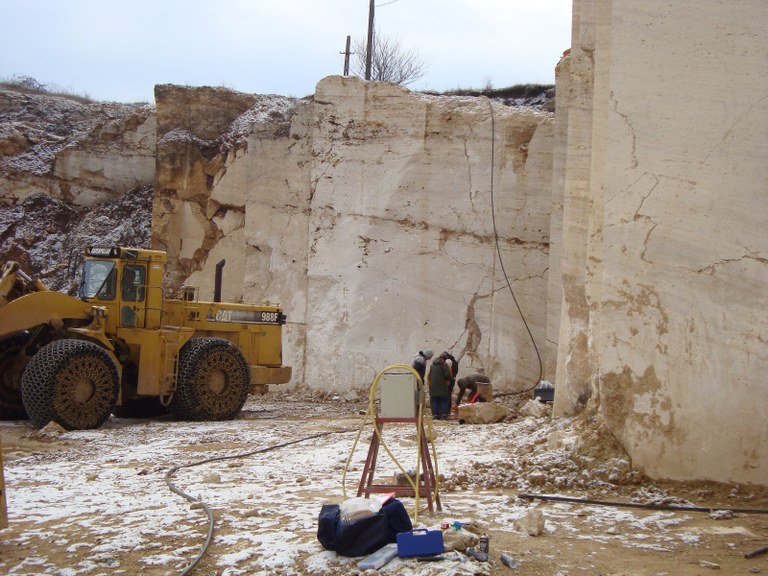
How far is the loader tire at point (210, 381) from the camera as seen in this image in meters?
12.4

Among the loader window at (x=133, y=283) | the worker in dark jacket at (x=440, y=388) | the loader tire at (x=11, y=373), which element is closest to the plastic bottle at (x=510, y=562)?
the worker in dark jacket at (x=440, y=388)

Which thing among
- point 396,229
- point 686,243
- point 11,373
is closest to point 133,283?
point 11,373

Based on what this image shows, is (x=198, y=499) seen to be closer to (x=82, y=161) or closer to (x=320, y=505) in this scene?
(x=320, y=505)

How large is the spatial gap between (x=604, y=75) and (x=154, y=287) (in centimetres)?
677

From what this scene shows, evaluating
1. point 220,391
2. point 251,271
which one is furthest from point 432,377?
point 251,271

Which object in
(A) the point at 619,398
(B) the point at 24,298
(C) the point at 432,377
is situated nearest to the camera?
(A) the point at 619,398

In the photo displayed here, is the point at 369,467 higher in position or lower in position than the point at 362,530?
higher

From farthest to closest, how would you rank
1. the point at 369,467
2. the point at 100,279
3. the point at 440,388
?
the point at 440,388 → the point at 100,279 → the point at 369,467

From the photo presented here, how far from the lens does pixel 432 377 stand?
42.9 feet

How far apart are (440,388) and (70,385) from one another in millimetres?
5083

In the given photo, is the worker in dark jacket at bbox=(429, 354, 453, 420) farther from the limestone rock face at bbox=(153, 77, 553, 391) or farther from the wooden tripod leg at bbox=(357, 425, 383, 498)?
the wooden tripod leg at bbox=(357, 425, 383, 498)

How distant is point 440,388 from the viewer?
1303 centimetres

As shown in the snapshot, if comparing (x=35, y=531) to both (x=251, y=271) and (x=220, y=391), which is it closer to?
(x=220, y=391)

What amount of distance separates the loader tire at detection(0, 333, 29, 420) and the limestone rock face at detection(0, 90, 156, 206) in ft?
31.3
